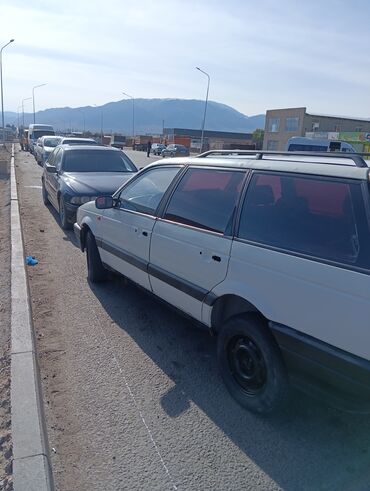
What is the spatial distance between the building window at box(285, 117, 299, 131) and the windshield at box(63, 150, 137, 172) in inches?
2383

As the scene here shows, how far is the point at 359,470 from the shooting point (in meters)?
2.52

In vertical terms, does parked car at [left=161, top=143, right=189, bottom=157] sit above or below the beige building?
below

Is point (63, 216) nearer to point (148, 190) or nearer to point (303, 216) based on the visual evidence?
point (148, 190)

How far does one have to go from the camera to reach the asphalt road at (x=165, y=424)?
8.10ft

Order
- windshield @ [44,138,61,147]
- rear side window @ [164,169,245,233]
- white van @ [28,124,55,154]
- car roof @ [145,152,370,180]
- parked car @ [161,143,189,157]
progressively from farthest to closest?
1. parked car @ [161,143,189,157]
2. white van @ [28,124,55,154]
3. windshield @ [44,138,61,147]
4. rear side window @ [164,169,245,233]
5. car roof @ [145,152,370,180]

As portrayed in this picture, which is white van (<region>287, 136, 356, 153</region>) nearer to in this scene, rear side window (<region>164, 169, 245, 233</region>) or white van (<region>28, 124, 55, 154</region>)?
rear side window (<region>164, 169, 245, 233</region>)

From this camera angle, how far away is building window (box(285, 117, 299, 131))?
64.7m

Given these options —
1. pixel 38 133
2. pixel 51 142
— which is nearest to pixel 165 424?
pixel 51 142

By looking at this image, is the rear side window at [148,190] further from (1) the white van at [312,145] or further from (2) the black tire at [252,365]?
(1) the white van at [312,145]

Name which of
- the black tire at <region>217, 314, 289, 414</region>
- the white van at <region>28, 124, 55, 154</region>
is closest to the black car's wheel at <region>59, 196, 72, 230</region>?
the black tire at <region>217, 314, 289, 414</region>

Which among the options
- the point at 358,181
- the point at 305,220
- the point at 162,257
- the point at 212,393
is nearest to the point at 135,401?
the point at 212,393

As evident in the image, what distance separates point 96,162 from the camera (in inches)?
368

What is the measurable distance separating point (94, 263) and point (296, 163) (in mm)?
3284

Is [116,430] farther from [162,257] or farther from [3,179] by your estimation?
[3,179]
